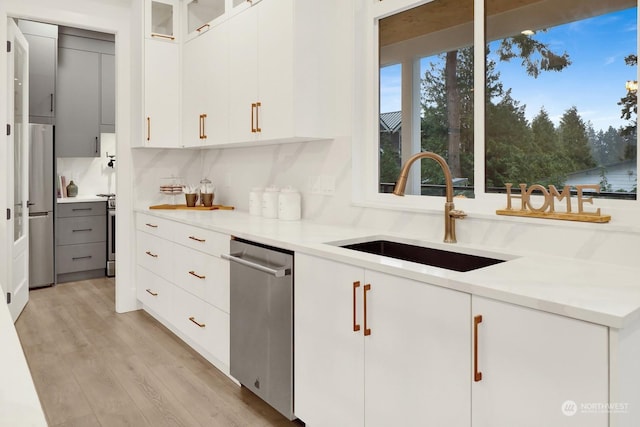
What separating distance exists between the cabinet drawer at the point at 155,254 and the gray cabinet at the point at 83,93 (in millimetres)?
1855

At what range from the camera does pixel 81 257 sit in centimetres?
520

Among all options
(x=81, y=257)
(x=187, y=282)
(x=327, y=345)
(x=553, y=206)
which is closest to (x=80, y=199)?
(x=81, y=257)

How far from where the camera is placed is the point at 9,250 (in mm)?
3619

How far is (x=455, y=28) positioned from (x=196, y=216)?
2.02m

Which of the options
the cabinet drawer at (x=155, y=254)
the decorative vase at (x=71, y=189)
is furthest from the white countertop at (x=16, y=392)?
the decorative vase at (x=71, y=189)

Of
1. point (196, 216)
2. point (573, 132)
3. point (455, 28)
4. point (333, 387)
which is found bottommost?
point (333, 387)

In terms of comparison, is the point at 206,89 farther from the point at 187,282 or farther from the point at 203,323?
the point at 203,323

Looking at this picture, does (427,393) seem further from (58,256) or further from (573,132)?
(58,256)

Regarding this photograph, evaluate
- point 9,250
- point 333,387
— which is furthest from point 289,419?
point 9,250

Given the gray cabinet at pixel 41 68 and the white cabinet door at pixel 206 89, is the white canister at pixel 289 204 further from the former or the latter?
the gray cabinet at pixel 41 68

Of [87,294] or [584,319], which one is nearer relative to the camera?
[584,319]

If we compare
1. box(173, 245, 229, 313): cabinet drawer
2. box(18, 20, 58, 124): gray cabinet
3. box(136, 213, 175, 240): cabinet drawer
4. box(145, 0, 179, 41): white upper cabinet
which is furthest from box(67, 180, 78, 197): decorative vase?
box(173, 245, 229, 313): cabinet drawer

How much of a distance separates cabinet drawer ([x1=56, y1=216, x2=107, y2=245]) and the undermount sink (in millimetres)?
3898

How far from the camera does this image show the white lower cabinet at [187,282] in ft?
8.98
